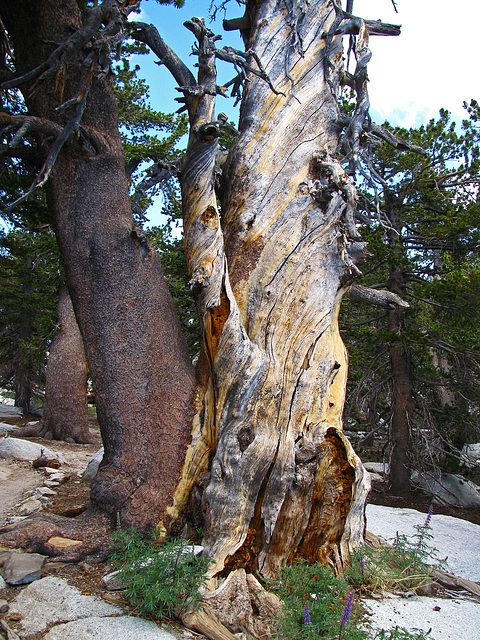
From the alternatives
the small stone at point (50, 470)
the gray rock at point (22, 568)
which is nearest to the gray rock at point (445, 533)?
the gray rock at point (22, 568)

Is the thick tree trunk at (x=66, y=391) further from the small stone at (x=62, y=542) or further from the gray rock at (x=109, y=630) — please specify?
the gray rock at (x=109, y=630)

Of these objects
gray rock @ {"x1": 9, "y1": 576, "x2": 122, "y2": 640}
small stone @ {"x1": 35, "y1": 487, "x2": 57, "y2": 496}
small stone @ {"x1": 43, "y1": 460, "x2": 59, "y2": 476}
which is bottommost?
gray rock @ {"x1": 9, "y1": 576, "x2": 122, "y2": 640}

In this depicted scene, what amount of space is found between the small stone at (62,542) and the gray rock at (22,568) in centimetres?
12

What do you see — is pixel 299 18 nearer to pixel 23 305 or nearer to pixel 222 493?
pixel 222 493

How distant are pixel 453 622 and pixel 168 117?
419 inches

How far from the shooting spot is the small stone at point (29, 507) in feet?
14.4

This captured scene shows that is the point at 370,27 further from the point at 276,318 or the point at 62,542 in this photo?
the point at 62,542

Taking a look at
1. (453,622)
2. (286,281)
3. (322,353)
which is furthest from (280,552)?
(286,281)

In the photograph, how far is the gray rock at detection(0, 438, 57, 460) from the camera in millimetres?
6895

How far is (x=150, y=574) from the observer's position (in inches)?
96.7

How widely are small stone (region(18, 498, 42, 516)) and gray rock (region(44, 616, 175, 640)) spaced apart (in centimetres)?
239

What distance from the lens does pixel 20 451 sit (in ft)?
22.9

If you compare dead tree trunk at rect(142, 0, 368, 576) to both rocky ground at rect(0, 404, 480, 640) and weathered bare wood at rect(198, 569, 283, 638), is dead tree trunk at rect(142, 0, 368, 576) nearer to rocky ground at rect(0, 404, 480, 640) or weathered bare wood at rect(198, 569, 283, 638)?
weathered bare wood at rect(198, 569, 283, 638)

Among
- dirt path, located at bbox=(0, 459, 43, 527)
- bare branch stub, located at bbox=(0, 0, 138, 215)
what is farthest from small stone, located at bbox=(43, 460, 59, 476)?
bare branch stub, located at bbox=(0, 0, 138, 215)
